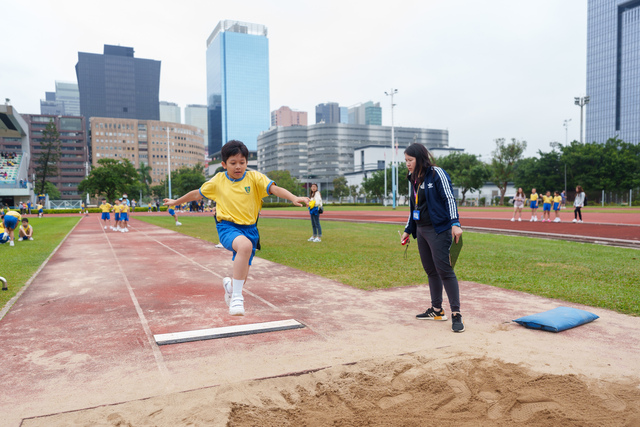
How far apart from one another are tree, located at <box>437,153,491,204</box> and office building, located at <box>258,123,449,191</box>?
229 feet

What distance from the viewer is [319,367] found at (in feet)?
11.5

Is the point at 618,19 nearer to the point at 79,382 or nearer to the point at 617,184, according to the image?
the point at 617,184

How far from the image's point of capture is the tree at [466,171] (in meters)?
73.9

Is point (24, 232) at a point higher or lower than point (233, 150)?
lower

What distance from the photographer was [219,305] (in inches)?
228

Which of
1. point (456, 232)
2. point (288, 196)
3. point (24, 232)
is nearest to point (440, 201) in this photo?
point (456, 232)

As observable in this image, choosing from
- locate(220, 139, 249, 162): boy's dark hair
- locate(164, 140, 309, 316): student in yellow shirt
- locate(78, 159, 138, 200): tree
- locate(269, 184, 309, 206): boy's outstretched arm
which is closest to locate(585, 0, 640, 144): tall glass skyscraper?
locate(78, 159, 138, 200): tree

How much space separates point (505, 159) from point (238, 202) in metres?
74.6


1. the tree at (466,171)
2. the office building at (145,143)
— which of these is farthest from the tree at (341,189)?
the office building at (145,143)

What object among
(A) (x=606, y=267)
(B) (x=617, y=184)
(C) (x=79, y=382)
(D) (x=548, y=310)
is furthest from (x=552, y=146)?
(C) (x=79, y=382)

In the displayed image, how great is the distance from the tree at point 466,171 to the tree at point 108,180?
5668cm

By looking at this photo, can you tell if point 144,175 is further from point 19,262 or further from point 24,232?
point 19,262

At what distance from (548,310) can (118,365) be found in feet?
15.9

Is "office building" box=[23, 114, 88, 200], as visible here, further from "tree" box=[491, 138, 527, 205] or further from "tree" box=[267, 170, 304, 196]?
"tree" box=[491, 138, 527, 205]
